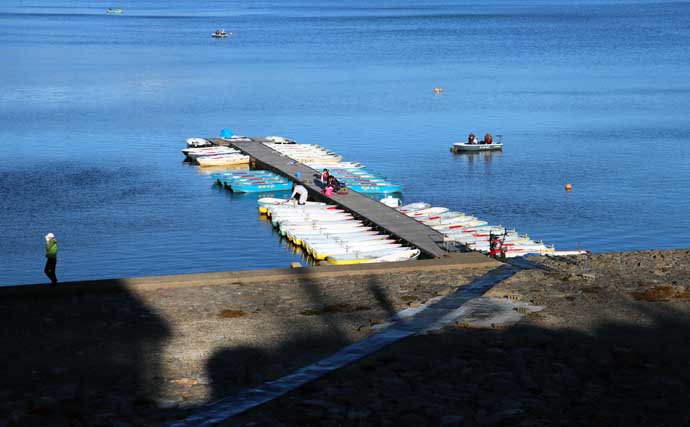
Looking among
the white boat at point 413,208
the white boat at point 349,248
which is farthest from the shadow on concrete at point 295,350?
the white boat at point 413,208

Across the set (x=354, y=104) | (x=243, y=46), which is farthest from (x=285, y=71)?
(x=243, y=46)

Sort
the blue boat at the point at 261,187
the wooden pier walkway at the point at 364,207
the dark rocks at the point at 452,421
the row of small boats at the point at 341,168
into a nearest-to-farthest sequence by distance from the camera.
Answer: the dark rocks at the point at 452,421 < the wooden pier walkway at the point at 364,207 < the row of small boats at the point at 341,168 < the blue boat at the point at 261,187

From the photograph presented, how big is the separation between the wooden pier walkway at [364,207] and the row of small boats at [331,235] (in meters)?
0.41

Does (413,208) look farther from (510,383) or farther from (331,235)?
(510,383)

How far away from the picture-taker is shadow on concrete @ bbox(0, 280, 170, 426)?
57.2 feet

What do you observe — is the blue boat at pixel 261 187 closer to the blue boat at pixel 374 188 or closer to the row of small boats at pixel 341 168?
the row of small boats at pixel 341 168

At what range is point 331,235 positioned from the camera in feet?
133

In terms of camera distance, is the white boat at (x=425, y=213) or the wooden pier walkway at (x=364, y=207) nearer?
the wooden pier walkway at (x=364, y=207)

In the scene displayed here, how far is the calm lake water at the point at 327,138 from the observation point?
44594 mm

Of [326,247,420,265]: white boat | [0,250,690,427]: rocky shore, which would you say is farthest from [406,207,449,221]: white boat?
[0,250,690,427]: rocky shore

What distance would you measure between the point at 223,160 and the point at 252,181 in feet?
25.6

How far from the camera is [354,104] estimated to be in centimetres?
9038

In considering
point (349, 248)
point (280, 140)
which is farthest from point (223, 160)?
point (349, 248)

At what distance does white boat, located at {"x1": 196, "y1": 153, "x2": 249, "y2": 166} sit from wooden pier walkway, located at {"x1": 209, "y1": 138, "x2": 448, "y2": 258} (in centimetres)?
57
